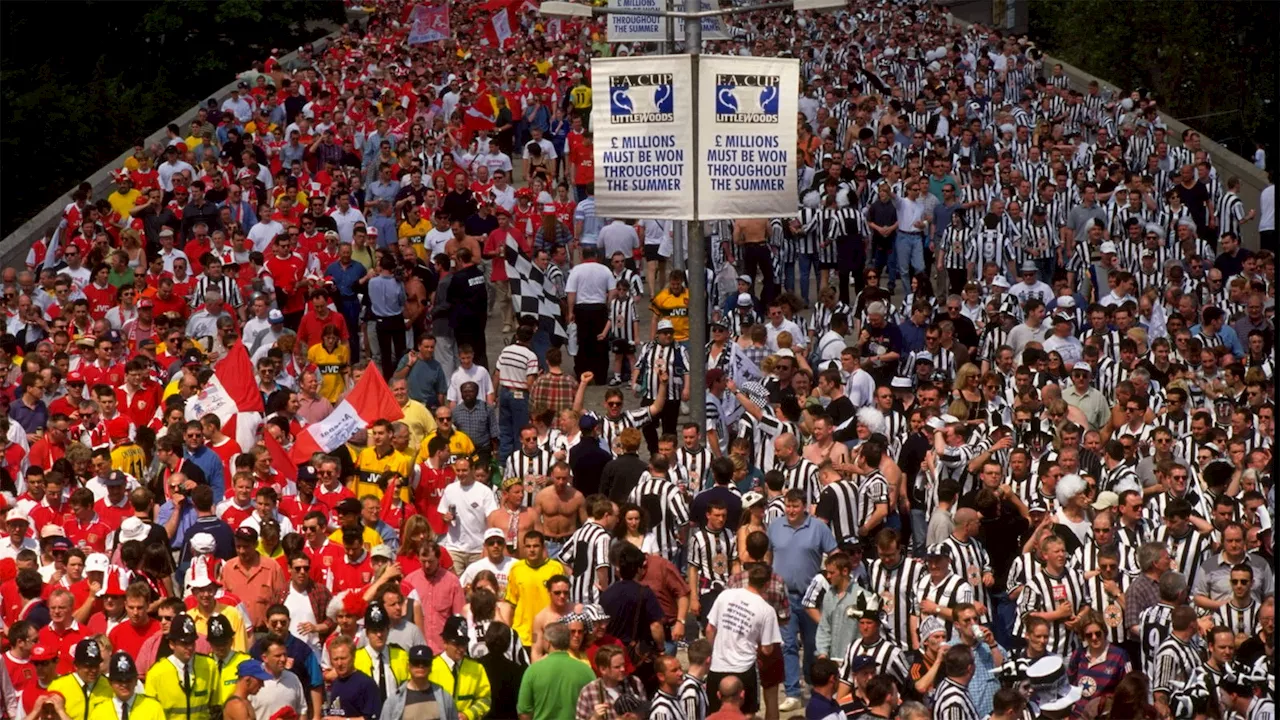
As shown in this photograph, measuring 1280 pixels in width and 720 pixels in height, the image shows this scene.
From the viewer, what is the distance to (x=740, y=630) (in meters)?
14.2

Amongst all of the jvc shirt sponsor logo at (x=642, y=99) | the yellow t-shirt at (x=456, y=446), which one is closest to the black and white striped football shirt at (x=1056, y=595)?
the jvc shirt sponsor logo at (x=642, y=99)

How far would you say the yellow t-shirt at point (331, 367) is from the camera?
810 inches

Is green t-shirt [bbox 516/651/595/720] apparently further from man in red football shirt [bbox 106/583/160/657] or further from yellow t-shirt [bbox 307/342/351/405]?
yellow t-shirt [bbox 307/342/351/405]

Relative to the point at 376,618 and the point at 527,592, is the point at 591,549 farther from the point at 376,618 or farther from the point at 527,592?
the point at 376,618

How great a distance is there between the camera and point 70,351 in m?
21.2

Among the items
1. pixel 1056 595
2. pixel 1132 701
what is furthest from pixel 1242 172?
pixel 1132 701

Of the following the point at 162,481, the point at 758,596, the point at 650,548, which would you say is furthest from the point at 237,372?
the point at 758,596

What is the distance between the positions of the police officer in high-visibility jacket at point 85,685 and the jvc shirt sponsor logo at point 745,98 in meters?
6.24

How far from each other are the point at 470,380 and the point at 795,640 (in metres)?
5.68

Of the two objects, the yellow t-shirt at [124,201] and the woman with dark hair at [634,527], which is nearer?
the woman with dark hair at [634,527]

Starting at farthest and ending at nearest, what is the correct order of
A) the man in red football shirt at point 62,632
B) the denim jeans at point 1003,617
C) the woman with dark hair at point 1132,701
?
the denim jeans at point 1003,617, the man in red football shirt at point 62,632, the woman with dark hair at point 1132,701

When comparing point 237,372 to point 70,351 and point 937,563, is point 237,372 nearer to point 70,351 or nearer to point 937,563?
point 70,351

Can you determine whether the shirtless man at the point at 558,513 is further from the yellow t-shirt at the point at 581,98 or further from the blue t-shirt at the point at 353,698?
the yellow t-shirt at the point at 581,98

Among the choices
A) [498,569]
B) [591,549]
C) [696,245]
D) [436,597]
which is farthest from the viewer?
[696,245]
